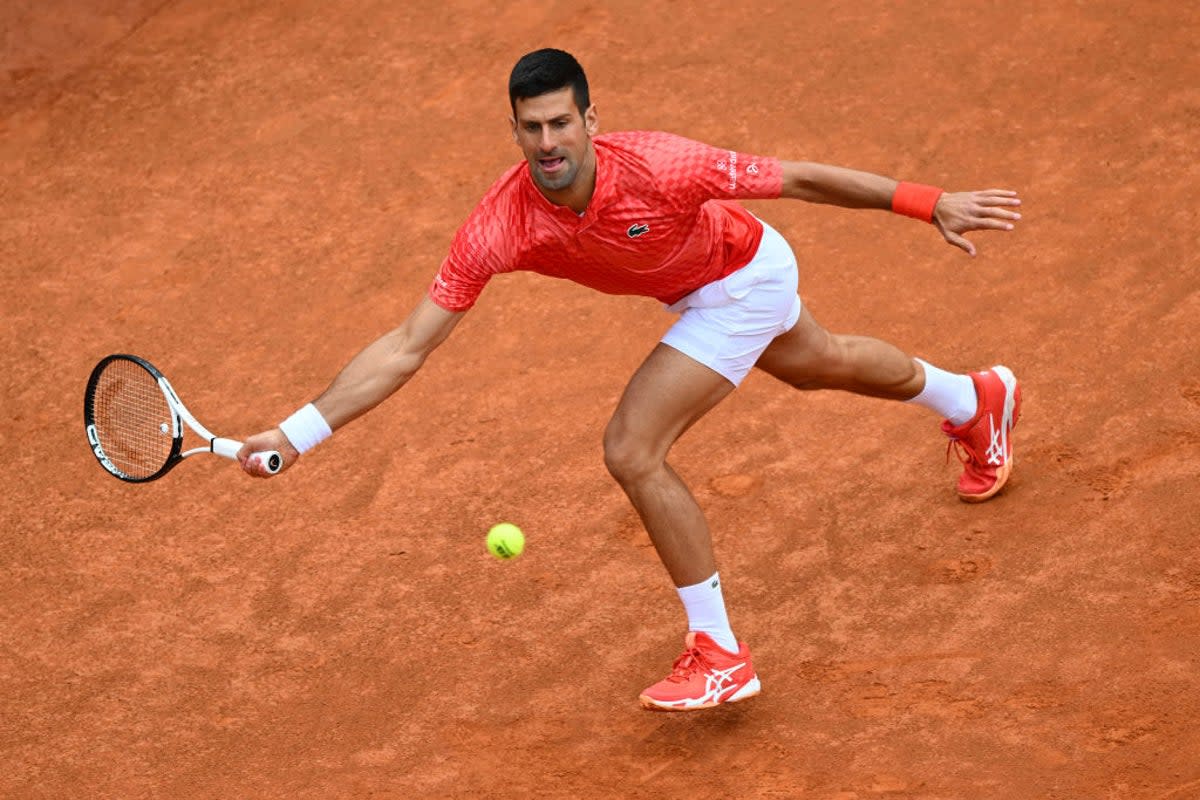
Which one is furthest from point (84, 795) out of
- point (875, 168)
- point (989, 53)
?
point (989, 53)

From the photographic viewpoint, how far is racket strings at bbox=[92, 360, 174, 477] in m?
5.74

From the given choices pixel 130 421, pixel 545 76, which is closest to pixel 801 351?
pixel 545 76

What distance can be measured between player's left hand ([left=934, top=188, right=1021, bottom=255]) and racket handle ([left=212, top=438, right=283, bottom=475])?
201 cm

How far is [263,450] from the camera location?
5.06 metres

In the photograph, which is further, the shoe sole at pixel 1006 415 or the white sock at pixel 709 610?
the shoe sole at pixel 1006 415

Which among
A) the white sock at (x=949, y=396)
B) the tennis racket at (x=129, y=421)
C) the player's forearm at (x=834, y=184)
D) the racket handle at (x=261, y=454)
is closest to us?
the racket handle at (x=261, y=454)

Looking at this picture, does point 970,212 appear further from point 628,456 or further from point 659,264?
point 628,456

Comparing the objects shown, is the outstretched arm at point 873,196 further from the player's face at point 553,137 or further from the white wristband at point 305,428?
the white wristband at point 305,428

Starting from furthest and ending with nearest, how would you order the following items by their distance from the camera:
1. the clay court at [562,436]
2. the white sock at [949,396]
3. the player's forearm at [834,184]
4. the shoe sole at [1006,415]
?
the shoe sole at [1006,415] → the white sock at [949,396] → the clay court at [562,436] → the player's forearm at [834,184]

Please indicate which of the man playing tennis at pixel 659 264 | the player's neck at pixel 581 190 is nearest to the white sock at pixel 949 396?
the man playing tennis at pixel 659 264

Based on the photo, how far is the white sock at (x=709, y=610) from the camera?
17.8ft

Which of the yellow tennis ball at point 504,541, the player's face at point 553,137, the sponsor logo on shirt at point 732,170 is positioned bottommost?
the yellow tennis ball at point 504,541

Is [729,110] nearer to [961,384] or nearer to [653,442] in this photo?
[961,384]

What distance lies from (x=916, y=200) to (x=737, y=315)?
0.64 metres
